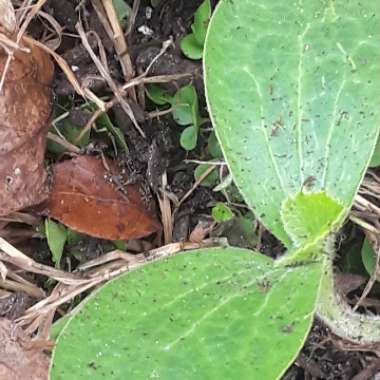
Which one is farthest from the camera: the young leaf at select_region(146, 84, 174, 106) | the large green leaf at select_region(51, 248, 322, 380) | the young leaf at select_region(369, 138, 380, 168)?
the young leaf at select_region(146, 84, 174, 106)

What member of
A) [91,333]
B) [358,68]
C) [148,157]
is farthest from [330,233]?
[148,157]

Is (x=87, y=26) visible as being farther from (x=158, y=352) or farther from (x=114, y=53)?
(x=158, y=352)

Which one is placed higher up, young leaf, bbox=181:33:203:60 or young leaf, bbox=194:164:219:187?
young leaf, bbox=181:33:203:60

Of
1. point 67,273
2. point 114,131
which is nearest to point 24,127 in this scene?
point 114,131

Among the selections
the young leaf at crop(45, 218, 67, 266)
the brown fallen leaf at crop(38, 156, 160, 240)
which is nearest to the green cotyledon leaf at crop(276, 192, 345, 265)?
the brown fallen leaf at crop(38, 156, 160, 240)

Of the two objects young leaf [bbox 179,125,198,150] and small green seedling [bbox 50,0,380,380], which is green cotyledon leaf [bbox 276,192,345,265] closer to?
small green seedling [bbox 50,0,380,380]

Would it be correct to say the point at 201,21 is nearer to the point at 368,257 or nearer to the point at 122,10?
the point at 122,10
